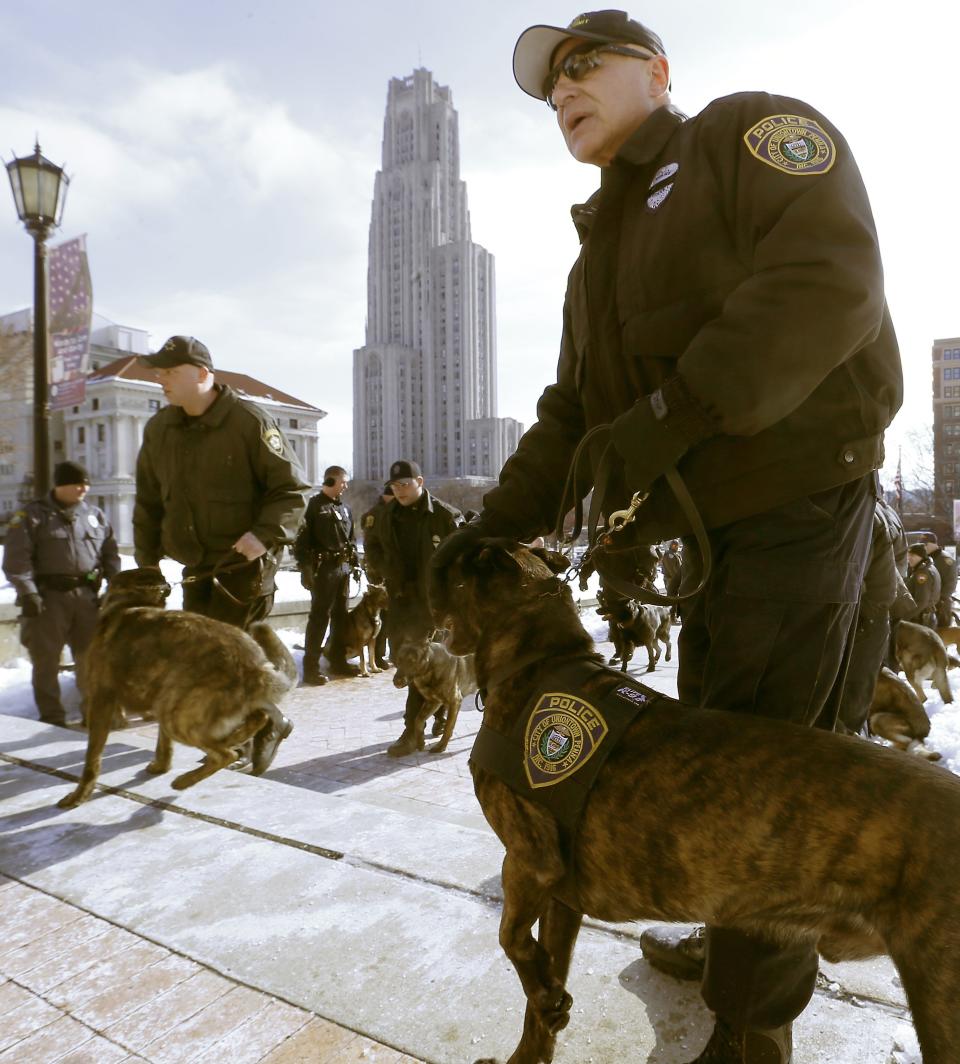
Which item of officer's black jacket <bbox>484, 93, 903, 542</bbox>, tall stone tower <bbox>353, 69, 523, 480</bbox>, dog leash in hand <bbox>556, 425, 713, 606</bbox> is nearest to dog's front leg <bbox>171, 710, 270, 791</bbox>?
dog leash in hand <bbox>556, 425, 713, 606</bbox>

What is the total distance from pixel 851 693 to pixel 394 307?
132573 mm

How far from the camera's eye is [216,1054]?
6.51ft

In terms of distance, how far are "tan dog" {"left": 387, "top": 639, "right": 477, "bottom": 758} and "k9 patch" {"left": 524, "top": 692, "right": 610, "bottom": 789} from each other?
4.50 meters

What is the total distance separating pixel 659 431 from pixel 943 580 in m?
11.3

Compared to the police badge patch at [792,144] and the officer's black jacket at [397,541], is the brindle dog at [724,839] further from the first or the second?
the officer's black jacket at [397,541]

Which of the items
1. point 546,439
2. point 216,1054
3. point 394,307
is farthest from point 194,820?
point 394,307

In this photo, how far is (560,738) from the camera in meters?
1.71

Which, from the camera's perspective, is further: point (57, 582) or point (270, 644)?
point (57, 582)

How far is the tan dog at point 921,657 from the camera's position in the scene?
8.21 meters

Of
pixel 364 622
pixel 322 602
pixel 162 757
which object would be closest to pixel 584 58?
pixel 162 757

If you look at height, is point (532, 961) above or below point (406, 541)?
below

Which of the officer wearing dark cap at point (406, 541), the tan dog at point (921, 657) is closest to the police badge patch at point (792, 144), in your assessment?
the officer wearing dark cap at point (406, 541)

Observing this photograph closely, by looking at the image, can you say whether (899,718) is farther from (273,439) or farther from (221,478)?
(221,478)

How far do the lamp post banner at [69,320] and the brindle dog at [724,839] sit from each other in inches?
319
